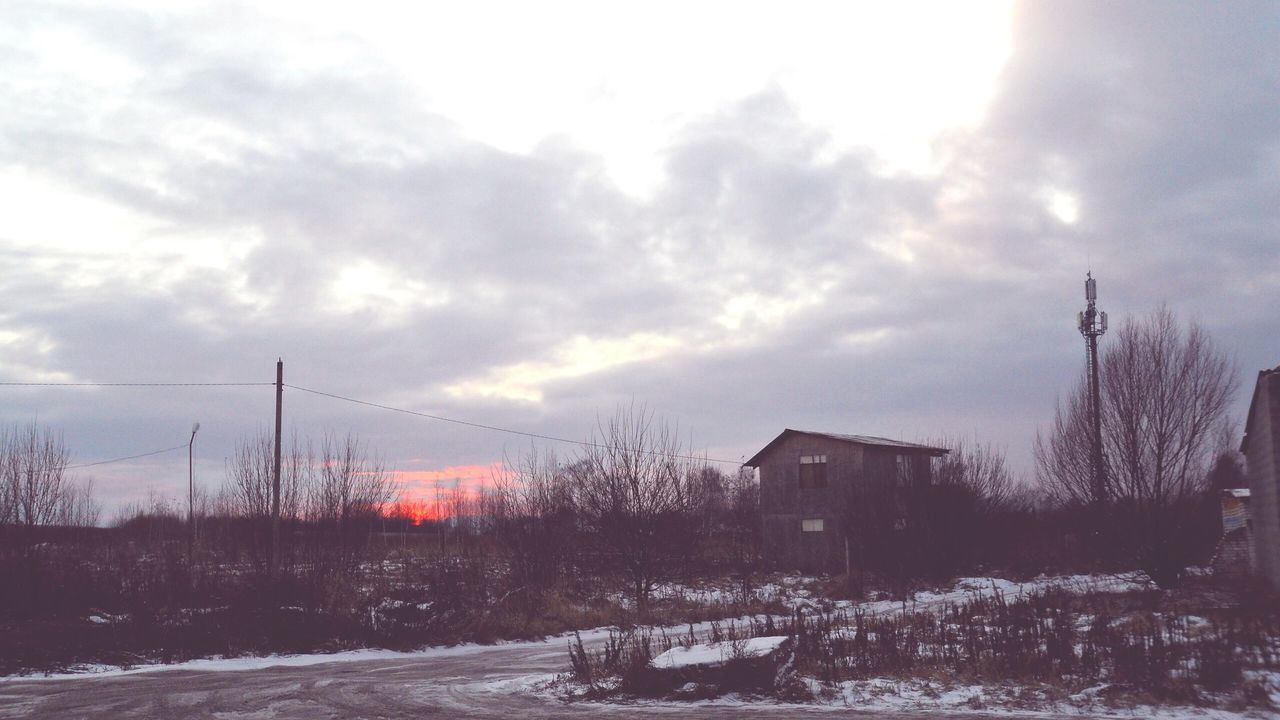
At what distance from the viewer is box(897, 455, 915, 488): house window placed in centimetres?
3472

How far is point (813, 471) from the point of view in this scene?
41594mm

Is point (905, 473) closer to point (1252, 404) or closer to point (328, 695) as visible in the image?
point (1252, 404)

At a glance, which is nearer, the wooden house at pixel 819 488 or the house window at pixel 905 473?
the house window at pixel 905 473

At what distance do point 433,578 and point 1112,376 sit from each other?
18613 millimetres

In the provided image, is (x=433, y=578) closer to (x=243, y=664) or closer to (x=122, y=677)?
(x=243, y=664)

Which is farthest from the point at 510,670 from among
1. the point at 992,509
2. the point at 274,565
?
the point at 992,509

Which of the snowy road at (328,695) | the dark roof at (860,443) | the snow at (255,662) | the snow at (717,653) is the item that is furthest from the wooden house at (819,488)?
the snow at (717,653)

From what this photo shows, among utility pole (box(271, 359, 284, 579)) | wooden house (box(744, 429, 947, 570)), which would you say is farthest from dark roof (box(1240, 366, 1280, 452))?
utility pole (box(271, 359, 284, 579))

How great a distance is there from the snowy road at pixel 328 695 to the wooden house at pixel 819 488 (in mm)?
23663

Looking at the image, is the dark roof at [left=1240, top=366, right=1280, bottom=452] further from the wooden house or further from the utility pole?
the utility pole

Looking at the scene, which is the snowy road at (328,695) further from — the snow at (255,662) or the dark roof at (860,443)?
the dark roof at (860,443)

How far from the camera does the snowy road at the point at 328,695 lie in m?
10.9

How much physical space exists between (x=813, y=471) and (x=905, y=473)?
6.51 metres

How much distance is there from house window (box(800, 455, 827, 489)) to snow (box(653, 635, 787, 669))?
29.3 meters
